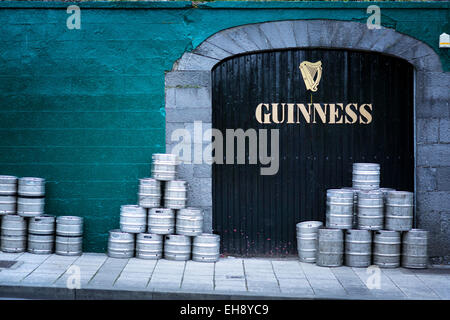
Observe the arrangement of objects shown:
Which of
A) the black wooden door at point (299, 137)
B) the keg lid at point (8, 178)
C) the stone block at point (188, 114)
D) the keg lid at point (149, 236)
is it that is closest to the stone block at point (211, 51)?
the black wooden door at point (299, 137)

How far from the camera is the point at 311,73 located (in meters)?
9.41

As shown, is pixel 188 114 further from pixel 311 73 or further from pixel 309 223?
pixel 309 223

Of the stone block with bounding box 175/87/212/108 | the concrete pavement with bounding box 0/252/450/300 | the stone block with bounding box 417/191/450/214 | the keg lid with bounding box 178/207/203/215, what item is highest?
the stone block with bounding box 175/87/212/108

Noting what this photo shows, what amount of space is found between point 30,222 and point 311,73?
5.04 metres

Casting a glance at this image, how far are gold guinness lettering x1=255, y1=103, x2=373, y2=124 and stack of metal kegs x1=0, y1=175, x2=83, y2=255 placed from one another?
343 cm

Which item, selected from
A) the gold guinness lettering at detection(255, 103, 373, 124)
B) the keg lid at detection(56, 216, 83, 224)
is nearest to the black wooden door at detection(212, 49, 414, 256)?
the gold guinness lettering at detection(255, 103, 373, 124)

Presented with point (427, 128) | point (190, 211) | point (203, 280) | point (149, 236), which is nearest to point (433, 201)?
point (427, 128)

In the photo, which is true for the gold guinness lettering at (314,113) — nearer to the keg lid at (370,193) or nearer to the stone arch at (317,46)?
the stone arch at (317,46)

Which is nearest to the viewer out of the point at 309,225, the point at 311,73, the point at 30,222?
the point at 309,225

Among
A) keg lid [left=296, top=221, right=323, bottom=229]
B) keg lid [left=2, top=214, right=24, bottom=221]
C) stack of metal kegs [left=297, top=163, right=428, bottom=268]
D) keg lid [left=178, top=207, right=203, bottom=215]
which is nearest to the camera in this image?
stack of metal kegs [left=297, top=163, right=428, bottom=268]

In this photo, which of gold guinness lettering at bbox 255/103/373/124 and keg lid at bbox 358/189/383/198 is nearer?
keg lid at bbox 358/189/383/198

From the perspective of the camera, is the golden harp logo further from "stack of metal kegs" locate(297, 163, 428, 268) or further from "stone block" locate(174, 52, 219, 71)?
"stack of metal kegs" locate(297, 163, 428, 268)

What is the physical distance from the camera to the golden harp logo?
9.40 meters
